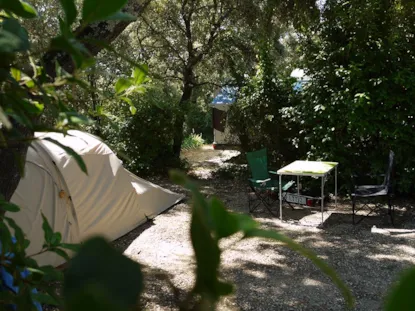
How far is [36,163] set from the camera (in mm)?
4566

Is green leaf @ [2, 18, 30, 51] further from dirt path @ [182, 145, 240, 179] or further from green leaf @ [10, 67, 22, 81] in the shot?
dirt path @ [182, 145, 240, 179]

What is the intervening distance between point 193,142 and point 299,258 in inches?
465

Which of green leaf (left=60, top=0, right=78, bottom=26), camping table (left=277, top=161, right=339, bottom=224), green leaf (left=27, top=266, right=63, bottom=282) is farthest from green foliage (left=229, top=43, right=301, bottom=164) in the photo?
green leaf (left=60, top=0, right=78, bottom=26)

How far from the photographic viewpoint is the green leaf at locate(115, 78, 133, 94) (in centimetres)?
85

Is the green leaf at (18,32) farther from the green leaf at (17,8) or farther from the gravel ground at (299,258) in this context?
the gravel ground at (299,258)

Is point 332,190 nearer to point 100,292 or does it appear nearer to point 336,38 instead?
point 336,38

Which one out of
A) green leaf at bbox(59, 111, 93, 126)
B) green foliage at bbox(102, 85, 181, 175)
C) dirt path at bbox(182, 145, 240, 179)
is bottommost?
dirt path at bbox(182, 145, 240, 179)

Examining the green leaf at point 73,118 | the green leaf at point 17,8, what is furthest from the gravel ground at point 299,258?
the green leaf at point 17,8

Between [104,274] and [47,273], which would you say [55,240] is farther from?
[104,274]

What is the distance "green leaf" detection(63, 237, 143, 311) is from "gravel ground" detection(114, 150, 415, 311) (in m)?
2.82

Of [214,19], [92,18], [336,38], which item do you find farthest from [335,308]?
[214,19]

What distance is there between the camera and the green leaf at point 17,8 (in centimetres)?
51

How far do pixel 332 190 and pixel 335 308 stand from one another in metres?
3.83

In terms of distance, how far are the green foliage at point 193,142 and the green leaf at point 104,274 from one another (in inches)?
591
